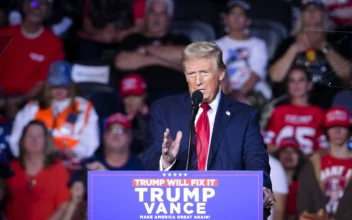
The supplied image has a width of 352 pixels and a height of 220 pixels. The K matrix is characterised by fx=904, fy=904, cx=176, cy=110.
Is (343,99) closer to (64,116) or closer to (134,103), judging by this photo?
(134,103)

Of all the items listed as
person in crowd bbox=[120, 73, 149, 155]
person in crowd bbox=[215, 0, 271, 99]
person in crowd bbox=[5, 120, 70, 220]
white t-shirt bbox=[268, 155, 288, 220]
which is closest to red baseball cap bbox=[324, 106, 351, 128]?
white t-shirt bbox=[268, 155, 288, 220]

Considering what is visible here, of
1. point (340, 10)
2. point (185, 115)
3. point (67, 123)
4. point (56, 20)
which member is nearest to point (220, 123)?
point (185, 115)

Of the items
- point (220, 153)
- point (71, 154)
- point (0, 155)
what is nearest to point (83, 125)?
point (71, 154)

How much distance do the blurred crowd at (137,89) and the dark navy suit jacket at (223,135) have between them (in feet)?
9.07

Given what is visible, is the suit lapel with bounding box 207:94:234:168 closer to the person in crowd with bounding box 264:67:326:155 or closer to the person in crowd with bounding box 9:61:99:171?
the person in crowd with bounding box 264:67:326:155

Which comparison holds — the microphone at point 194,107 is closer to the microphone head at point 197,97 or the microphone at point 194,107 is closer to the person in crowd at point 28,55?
the microphone head at point 197,97

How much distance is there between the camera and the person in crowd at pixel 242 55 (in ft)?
27.9

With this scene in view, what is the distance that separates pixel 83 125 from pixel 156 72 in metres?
0.92

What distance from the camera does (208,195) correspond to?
3916mm

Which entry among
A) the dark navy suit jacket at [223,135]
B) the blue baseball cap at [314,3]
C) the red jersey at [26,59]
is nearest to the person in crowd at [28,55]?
the red jersey at [26,59]

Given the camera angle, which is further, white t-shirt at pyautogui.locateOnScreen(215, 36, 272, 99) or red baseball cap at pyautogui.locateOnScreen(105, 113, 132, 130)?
white t-shirt at pyautogui.locateOnScreen(215, 36, 272, 99)

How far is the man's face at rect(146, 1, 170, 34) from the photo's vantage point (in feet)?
28.4

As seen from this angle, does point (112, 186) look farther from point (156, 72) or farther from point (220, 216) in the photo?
point (156, 72)

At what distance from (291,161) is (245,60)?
1212 mm
